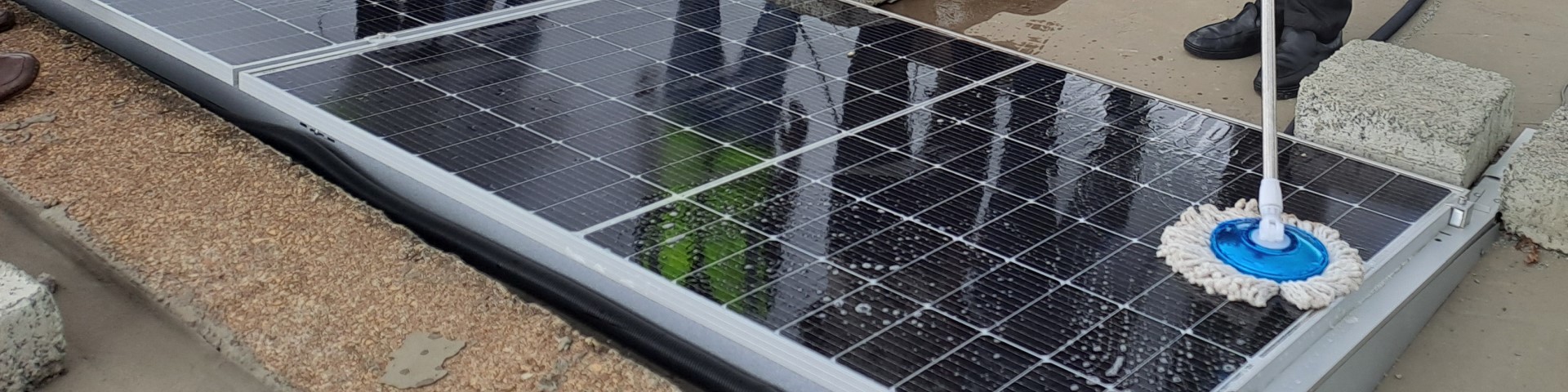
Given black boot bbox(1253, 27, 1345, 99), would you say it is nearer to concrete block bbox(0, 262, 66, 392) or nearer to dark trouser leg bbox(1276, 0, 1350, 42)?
dark trouser leg bbox(1276, 0, 1350, 42)

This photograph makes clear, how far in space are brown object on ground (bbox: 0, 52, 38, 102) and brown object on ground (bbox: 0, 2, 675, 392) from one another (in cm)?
6

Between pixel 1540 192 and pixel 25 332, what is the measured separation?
4.33 m

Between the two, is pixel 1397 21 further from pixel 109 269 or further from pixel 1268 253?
pixel 109 269

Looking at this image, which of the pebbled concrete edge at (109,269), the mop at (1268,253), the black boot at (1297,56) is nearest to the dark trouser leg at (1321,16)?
the black boot at (1297,56)

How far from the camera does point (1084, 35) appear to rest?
6113 millimetres

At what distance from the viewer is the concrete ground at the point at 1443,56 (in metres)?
3.49

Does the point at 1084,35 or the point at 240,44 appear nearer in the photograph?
the point at 240,44

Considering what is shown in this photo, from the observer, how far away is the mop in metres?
2.99

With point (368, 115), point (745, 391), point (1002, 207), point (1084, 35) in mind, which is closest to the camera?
point (745, 391)

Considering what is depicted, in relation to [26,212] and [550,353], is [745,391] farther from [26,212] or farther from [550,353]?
[26,212]

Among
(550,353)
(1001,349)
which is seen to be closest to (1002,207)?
(1001,349)

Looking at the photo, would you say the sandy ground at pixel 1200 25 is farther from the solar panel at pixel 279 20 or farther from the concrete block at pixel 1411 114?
the solar panel at pixel 279 20

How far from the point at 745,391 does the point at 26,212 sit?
267 cm

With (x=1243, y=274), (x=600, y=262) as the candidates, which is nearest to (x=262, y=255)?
(x=600, y=262)
